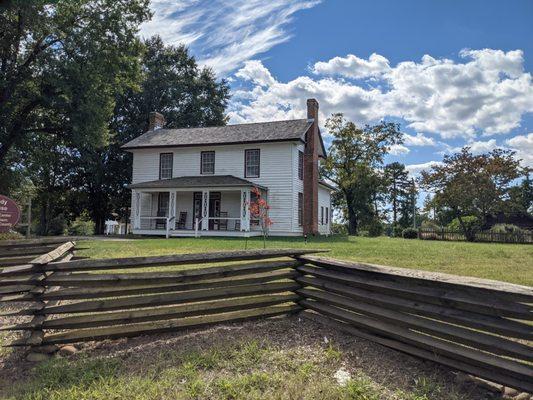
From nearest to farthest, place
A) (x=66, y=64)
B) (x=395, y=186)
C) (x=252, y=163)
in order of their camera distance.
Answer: (x=66, y=64) < (x=252, y=163) < (x=395, y=186)

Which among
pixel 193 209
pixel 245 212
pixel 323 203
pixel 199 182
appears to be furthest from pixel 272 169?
pixel 323 203

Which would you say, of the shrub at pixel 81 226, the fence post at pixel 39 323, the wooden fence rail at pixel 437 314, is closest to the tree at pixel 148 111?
the shrub at pixel 81 226

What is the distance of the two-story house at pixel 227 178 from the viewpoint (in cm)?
2286

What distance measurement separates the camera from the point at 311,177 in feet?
82.2

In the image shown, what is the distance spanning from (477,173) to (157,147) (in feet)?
81.0

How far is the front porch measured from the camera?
72.3ft

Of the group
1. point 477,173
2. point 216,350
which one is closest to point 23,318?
point 216,350

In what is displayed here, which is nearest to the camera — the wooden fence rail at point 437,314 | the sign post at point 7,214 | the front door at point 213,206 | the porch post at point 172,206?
the wooden fence rail at point 437,314

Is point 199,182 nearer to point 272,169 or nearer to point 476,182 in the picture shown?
point 272,169

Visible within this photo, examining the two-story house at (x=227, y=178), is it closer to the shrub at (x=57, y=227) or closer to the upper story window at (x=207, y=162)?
the upper story window at (x=207, y=162)

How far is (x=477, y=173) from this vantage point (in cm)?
3178

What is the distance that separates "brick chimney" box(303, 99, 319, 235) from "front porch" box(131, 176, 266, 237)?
3.18m

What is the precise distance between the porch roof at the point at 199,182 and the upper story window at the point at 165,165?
3.31ft

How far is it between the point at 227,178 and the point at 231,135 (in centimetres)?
310
